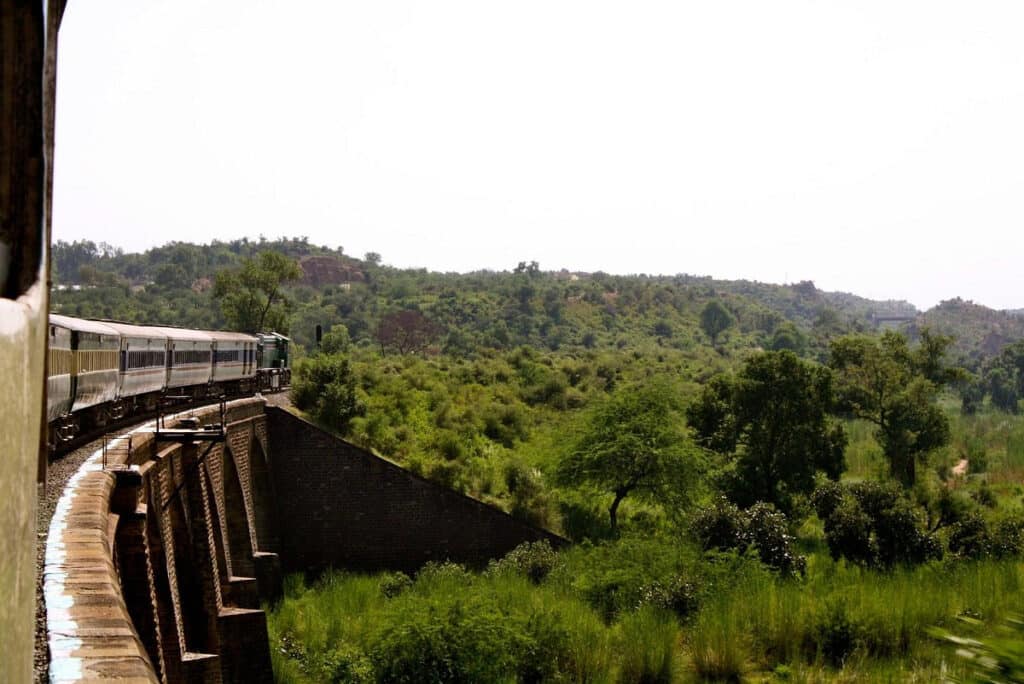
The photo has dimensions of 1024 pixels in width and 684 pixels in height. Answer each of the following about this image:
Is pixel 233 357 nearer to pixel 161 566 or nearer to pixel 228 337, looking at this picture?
pixel 228 337

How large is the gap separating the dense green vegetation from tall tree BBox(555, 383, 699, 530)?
6 cm

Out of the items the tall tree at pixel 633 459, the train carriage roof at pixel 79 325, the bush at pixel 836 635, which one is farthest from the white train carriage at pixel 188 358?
the bush at pixel 836 635

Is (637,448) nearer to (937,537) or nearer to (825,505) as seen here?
(825,505)

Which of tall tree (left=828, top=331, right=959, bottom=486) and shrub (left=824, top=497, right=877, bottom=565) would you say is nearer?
shrub (left=824, top=497, right=877, bottom=565)

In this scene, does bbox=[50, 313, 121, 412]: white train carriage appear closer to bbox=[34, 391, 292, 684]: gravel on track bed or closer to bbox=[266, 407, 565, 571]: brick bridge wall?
bbox=[34, 391, 292, 684]: gravel on track bed

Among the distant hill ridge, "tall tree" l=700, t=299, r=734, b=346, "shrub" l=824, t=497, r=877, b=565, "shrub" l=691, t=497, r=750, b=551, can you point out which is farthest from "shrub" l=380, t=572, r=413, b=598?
"tall tree" l=700, t=299, r=734, b=346

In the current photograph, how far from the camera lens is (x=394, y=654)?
14.3m

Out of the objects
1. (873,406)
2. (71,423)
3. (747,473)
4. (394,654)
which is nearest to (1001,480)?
(873,406)

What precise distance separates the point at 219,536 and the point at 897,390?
25.7 metres

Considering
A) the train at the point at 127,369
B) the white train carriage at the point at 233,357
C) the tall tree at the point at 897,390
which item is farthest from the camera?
the tall tree at the point at 897,390

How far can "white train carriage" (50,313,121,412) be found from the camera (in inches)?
509

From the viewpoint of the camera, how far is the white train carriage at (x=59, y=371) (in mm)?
11086

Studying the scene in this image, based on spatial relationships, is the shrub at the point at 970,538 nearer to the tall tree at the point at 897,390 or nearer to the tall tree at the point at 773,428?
the tall tree at the point at 773,428

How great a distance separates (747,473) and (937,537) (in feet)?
24.9
